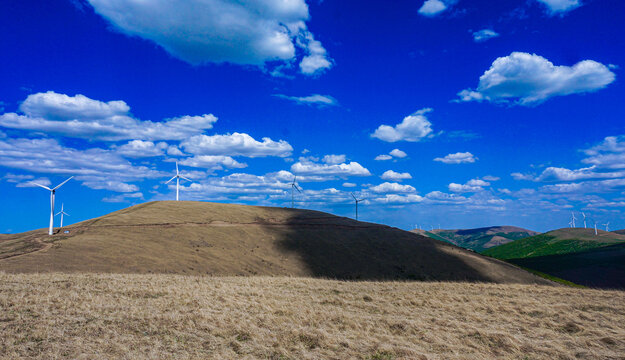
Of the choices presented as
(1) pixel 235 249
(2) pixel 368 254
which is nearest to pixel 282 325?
(1) pixel 235 249

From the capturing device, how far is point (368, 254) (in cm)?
6981

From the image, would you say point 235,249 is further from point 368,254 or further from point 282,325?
point 282,325

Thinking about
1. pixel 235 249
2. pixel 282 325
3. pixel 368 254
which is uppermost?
pixel 235 249

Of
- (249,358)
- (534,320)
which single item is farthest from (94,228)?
(534,320)

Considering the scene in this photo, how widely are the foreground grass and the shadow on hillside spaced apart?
32.0m

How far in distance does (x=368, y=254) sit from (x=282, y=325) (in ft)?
174

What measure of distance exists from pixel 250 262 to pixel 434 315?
3791cm

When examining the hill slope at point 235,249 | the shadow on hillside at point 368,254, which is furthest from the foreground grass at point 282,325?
the shadow on hillside at point 368,254

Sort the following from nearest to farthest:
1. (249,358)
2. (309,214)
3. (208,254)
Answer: (249,358), (208,254), (309,214)

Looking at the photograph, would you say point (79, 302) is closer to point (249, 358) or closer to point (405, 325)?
point (249, 358)

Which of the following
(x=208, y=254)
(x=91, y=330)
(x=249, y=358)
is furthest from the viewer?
(x=208, y=254)

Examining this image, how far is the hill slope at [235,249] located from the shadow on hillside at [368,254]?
19 centimetres

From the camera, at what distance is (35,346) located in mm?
14062

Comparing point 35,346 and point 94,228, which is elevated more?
point 94,228
